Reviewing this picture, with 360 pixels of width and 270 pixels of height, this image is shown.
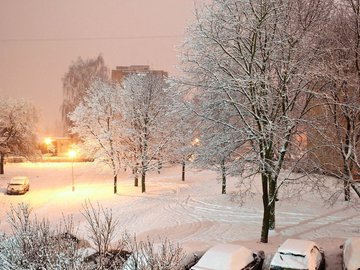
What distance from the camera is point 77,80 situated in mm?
63000

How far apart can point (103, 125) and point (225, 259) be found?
23438 millimetres

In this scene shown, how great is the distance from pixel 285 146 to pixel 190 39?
5772mm

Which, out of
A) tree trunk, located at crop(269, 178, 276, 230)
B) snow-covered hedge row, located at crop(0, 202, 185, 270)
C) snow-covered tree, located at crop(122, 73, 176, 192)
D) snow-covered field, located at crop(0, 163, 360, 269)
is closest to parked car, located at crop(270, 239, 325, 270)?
snow-covered field, located at crop(0, 163, 360, 269)

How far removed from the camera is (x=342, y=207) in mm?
22641

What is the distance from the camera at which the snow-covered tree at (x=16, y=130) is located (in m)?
42.0

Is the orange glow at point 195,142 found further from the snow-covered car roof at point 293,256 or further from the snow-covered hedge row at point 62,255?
the snow-covered hedge row at point 62,255

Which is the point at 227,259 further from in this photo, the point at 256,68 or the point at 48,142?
the point at 48,142

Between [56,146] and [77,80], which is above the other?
[77,80]

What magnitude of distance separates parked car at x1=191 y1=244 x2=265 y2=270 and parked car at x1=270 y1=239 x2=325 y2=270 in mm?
696

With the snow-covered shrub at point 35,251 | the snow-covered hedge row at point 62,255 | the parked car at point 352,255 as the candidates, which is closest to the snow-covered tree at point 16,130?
the snow-covered hedge row at point 62,255

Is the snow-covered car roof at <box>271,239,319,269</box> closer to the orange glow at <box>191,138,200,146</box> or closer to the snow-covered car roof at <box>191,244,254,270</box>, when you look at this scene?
the snow-covered car roof at <box>191,244,254,270</box>

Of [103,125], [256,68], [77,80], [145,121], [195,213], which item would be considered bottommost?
[195,213]

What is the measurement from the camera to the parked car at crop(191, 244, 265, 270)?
11.0 meters

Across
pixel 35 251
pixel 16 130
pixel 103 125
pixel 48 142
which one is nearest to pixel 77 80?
pixel 48 142
